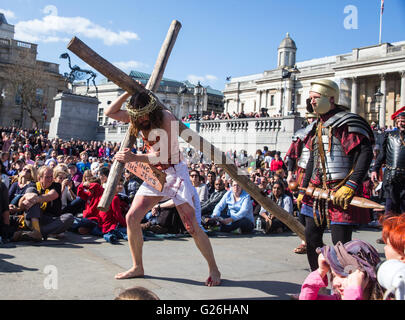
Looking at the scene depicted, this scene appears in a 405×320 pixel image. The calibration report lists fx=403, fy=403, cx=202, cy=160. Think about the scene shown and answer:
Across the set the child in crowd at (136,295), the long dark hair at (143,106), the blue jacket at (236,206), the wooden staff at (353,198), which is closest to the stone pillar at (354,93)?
the blue jacket at (236,206)

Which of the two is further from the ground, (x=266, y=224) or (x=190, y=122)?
(x=190, y=122)

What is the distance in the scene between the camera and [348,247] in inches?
97.2

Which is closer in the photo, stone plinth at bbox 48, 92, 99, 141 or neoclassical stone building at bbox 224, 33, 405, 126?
stone plinth at bbox 48, 92, 99, 141

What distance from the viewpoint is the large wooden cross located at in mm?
3711

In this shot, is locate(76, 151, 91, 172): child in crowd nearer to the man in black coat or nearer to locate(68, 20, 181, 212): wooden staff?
the man in black coat

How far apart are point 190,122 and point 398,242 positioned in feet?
82.7

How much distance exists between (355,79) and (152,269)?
189ft

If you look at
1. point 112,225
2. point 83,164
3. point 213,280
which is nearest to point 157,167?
point 213,280

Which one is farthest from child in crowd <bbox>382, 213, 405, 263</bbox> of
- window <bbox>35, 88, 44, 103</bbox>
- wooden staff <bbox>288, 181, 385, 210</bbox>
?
window <bbox>35, 88, 44, 103</bbox>

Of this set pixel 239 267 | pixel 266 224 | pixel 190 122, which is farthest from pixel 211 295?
pixel 190 122

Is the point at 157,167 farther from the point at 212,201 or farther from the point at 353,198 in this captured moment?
the point at 212,201

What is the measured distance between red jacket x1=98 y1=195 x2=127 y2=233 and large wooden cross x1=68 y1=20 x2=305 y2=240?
124 inches

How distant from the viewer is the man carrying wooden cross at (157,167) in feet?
12.9

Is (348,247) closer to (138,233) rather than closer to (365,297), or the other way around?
(365,297)
